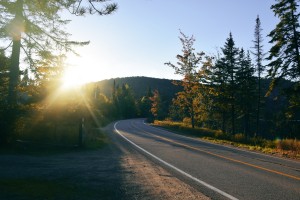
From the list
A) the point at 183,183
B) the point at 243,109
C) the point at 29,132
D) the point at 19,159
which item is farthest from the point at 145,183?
the point at 243,109

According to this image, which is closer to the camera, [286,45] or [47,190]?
[47,190]

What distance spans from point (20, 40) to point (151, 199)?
1422 cm

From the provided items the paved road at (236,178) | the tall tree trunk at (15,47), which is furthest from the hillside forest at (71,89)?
the paved road at (236,178)

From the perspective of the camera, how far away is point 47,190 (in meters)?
6.83

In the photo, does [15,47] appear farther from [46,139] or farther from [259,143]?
[259,143]

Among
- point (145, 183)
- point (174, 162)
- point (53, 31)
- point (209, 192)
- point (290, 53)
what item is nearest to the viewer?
point (209, 192)

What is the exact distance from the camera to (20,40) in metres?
17.4

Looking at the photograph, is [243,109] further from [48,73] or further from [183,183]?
[183,183]

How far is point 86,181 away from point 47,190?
129cm

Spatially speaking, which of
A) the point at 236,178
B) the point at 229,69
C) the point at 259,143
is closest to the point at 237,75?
the point at 229,69

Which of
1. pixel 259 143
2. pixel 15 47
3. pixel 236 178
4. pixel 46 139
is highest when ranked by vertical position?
pixel 15 47

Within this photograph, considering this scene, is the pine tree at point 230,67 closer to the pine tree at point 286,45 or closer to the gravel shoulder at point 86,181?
the pine tree at point 286,45

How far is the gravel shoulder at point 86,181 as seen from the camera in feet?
21.8

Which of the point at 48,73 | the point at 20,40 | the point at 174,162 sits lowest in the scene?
the point at 174,162
